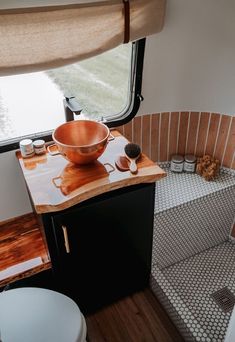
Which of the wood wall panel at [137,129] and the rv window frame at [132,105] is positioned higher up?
the rv window frame at [132,105]

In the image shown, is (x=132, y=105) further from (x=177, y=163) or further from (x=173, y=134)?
(x=177, y=163)

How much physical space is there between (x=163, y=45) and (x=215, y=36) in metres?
0.35

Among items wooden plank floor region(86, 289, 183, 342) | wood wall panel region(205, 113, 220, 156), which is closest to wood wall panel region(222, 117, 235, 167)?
wood wall panel region(205, 113, 220, 156)

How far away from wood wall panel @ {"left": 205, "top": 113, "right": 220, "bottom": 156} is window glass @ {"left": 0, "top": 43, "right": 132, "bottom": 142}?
26.6 inches

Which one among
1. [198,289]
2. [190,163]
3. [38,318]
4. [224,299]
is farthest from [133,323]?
[190,163]

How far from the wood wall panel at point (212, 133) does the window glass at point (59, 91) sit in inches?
26.6

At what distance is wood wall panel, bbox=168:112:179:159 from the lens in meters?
2.12

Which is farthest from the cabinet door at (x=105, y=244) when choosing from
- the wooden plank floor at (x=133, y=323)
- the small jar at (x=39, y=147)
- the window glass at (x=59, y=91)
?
the window glass at (x=59, y=91)

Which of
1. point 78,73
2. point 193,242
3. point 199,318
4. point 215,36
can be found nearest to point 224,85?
point 215,36

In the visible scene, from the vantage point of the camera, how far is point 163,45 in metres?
1.80

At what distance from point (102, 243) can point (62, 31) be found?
1.07 meters

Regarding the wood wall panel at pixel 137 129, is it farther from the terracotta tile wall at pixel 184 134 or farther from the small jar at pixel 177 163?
the small jar at pixel 177 163

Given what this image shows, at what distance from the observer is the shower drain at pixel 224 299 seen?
187 centimetres

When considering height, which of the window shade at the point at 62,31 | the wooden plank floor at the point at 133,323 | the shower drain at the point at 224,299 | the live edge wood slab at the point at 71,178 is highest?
the window shade at the point at 62,31
